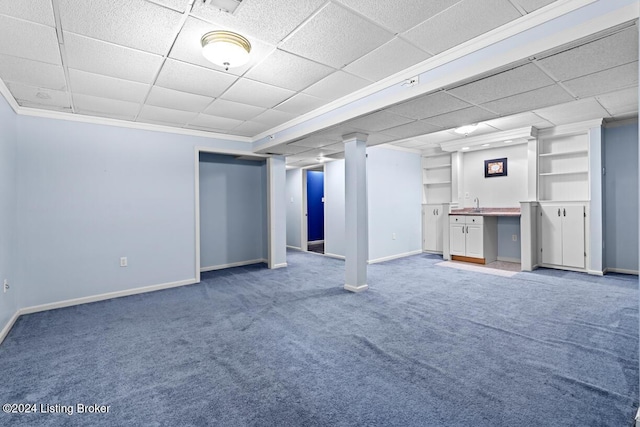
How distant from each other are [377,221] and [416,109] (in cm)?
346

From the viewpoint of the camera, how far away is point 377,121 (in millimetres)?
3613

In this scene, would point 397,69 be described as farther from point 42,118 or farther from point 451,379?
point 42,118

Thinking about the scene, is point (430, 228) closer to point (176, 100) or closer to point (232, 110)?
point (232, 110)

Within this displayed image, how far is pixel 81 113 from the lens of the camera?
13.1 feet

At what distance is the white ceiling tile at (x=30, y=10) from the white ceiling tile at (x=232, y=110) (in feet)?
5.52

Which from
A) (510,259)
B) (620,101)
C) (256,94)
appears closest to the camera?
(256,94)

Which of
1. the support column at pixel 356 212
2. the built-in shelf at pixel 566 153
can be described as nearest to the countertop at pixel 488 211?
the built-in shelf at pixel 566 153

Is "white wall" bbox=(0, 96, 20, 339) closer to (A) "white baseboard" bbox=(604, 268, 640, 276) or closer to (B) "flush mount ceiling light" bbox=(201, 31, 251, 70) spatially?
(B) "flush mount ceiling light" bbox=(201, 31, 251, 70)

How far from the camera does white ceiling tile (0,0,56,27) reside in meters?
1.86

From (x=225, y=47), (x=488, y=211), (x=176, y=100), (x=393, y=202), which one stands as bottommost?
(x=488, y=211)

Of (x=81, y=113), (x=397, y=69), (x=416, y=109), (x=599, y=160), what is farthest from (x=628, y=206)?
(x=81, y=113)

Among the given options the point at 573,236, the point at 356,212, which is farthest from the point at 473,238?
the point at 356,212

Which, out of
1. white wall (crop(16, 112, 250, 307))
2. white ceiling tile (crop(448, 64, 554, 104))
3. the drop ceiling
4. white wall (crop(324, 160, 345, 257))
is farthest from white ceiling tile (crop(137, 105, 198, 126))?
white wall (crop(324, 160, 345, 257))

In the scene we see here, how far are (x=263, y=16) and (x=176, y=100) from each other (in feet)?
6.59
